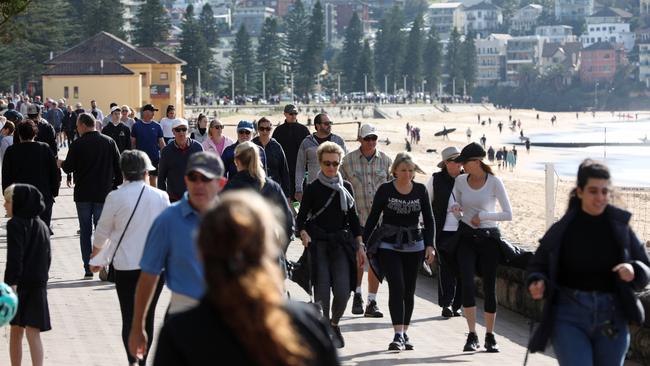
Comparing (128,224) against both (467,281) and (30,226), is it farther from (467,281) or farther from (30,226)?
(467,281)

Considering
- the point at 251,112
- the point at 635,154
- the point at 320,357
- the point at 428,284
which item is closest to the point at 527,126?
the point at 251,112

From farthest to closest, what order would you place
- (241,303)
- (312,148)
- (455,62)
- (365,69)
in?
(455,62)
(365,69)
(312,148)
(241,303)

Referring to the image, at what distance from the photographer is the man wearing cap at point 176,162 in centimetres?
1154

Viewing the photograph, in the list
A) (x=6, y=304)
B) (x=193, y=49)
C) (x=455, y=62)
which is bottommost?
(x=6, y=304)

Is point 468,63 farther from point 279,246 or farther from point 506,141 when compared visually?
point 279,246

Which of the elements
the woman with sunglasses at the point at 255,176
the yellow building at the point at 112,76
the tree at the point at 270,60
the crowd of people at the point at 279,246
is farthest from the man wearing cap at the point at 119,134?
the tree at the point at 270,60

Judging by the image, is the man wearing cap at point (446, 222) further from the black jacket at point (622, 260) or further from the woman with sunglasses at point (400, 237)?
the black jacket at point (622, 260)

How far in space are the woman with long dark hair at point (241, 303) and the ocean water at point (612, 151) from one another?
22.4 metres

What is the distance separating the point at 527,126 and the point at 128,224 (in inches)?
5078

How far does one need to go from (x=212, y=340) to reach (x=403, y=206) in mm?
5997

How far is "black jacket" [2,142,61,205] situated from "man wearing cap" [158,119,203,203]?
106 centimetres

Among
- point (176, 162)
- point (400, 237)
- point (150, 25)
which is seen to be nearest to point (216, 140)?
point (176, 162)

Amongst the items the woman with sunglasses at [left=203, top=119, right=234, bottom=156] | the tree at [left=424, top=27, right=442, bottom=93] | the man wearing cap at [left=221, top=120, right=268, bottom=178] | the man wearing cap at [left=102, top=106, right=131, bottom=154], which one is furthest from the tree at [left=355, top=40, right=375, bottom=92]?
the man wearing cap at [left=221, top=120, right=268, bottom=178]

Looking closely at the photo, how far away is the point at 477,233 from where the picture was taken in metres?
9.12
